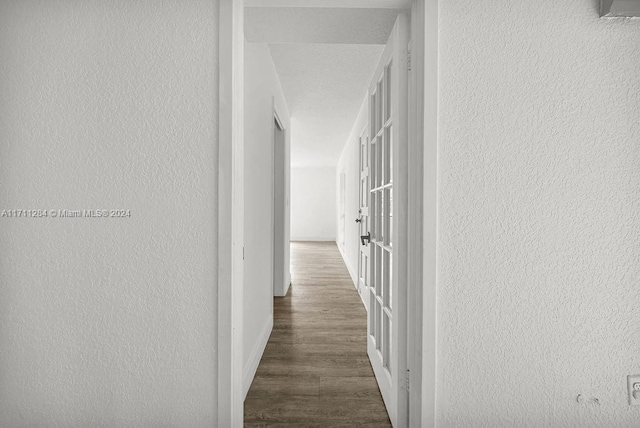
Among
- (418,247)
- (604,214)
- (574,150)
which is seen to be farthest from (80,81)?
(604,214)

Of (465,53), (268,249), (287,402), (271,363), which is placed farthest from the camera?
(268,249)

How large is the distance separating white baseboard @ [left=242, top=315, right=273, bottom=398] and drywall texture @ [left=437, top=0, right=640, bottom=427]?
108 centimetres

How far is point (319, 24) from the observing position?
162cm

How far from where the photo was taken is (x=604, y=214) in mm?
1337

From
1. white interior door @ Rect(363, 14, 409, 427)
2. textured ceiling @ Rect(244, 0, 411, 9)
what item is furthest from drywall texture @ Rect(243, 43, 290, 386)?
white interior door @ Rect(363, 14, 409, 427)

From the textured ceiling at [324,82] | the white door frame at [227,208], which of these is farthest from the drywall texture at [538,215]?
the textured ceiling at [324,82]

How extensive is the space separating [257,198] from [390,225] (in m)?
1.04

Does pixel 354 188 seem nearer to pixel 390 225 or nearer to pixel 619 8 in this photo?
pixel 390 225

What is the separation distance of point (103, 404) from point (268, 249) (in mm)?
1726

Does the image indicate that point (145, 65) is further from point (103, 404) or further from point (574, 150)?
point (574, 150)

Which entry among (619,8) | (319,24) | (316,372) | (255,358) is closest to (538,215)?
(619,8)

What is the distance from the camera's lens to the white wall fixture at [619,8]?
1266 millimetres

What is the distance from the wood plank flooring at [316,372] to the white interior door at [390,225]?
0.47ft

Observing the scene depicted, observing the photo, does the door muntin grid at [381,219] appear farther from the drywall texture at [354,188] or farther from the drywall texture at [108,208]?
the drywall texture at [354,188]
